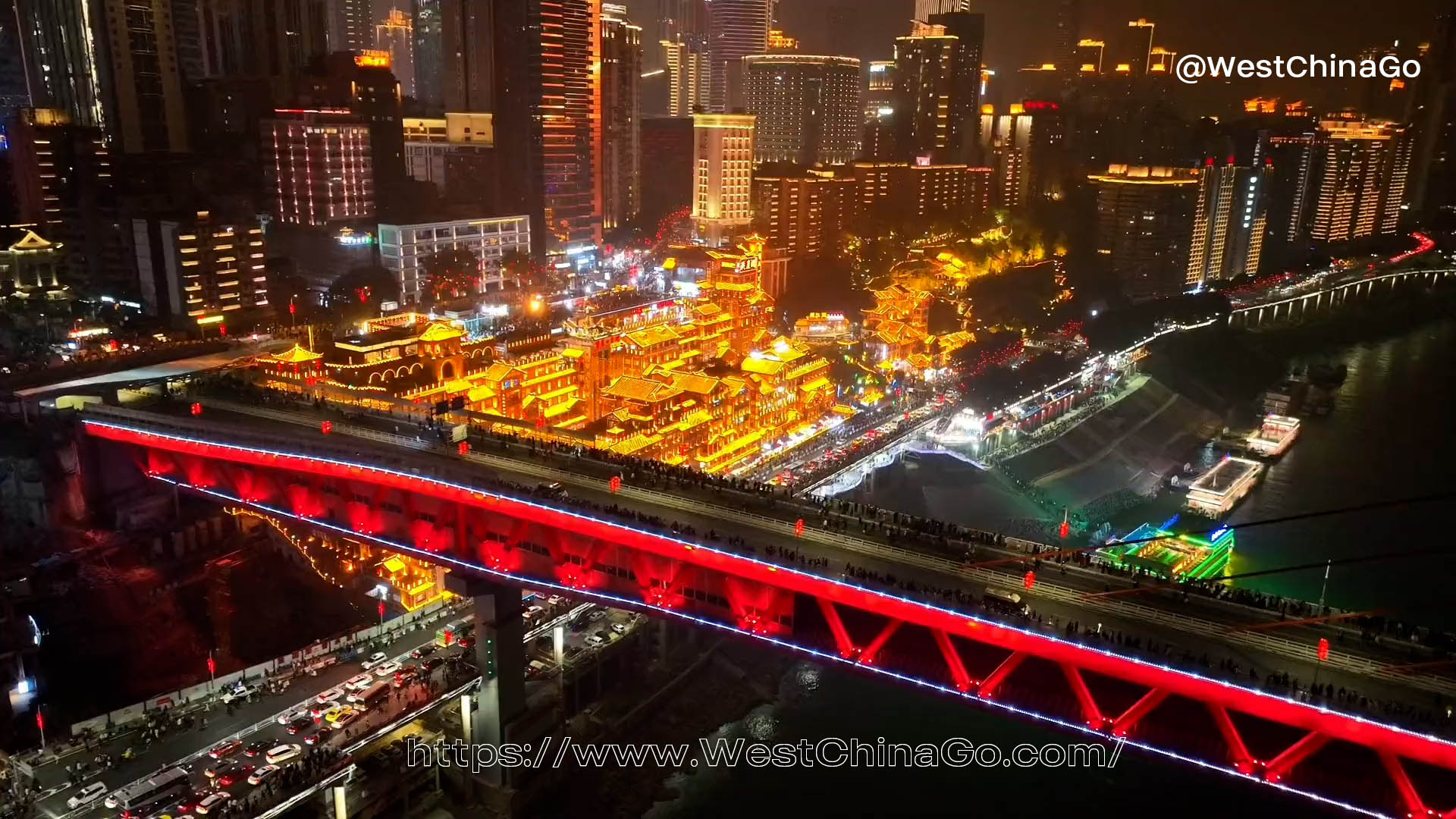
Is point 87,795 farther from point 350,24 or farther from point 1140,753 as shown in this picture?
point 350,24

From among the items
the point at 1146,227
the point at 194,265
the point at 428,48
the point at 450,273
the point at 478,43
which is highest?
the point at 428,48

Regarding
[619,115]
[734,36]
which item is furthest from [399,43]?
[619,115]

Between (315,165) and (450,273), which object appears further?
(315,165)

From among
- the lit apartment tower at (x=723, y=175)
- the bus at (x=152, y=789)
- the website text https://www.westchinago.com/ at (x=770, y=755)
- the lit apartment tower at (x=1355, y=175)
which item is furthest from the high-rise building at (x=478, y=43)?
the lit apartment tower at (x=1355, y=175)

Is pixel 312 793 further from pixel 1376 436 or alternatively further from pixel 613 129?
pixel 613 129

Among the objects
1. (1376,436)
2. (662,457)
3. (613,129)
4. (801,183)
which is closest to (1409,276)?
(1376,436)

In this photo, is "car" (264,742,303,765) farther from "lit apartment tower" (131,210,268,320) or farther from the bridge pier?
"lit apartment tower" (131,210,268,320)

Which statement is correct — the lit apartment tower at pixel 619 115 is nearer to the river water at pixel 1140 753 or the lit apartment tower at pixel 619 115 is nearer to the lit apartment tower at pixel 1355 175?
the river water at pixel 1140 753
